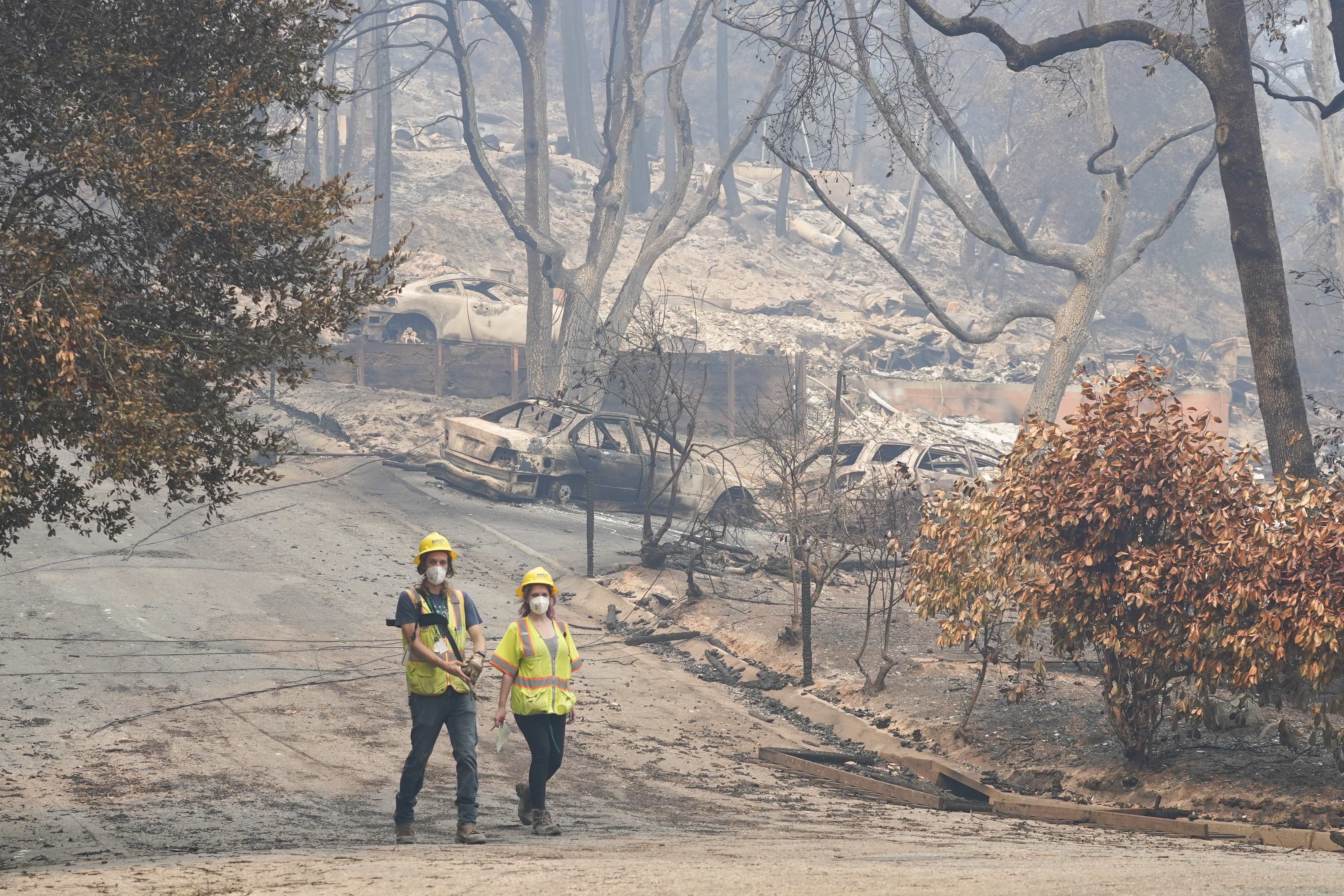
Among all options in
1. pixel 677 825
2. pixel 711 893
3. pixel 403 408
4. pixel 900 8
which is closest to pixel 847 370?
pixel 403 408

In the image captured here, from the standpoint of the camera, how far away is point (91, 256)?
6402mm

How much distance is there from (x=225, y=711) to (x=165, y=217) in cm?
412

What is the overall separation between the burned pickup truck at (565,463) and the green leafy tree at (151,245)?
12.2 metres

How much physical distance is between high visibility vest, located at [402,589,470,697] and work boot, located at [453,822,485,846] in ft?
2.20

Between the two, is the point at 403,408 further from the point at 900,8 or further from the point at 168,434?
the point at 168,434

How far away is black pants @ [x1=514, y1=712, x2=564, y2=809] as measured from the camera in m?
6.67

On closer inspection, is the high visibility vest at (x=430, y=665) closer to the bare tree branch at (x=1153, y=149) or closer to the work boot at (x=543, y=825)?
the work boot at (x=543, y=825)

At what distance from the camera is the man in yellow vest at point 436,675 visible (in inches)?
250

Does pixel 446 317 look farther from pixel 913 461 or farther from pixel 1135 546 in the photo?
pixel 1135 546

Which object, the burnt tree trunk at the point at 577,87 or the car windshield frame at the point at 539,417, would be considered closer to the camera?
the car windshield frame at the point at 539,417

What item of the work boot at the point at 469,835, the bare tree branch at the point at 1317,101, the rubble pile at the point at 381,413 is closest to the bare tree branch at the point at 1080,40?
the bare tree branch at the point at 1317,101

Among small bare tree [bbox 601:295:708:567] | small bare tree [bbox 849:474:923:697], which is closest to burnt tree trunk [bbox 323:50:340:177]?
small bare tree [bbox 601:295:708:567]

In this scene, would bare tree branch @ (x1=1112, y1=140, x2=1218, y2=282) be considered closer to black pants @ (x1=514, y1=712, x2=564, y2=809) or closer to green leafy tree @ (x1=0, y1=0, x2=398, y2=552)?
black pants @ (x1=514, y1=712, x2=564, y2=809)

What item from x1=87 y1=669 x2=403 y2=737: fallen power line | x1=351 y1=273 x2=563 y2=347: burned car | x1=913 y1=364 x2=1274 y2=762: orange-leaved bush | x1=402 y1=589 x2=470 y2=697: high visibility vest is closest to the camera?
x1=402 y1=589 x2=470 y2=697: high visibility vest
